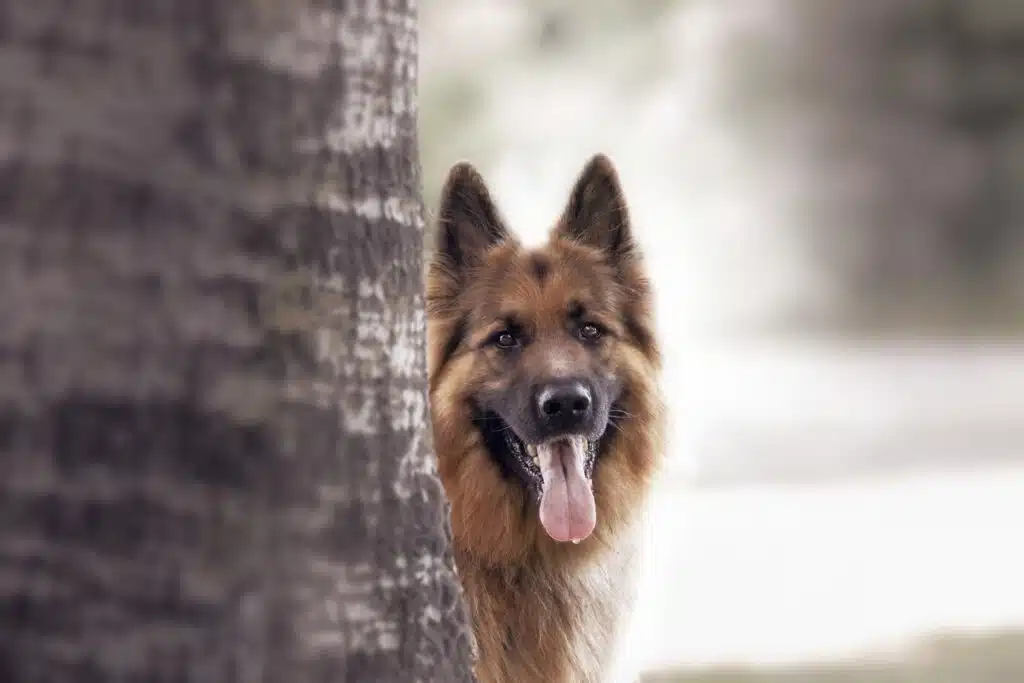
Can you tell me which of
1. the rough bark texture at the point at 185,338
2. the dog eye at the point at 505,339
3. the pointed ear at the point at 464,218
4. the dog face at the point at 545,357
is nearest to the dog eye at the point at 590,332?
the dog face at the point at 545,357

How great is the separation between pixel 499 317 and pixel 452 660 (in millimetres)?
2997

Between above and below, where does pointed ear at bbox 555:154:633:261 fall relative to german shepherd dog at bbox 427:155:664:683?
above

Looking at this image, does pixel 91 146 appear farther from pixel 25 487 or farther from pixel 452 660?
pixel 452 660

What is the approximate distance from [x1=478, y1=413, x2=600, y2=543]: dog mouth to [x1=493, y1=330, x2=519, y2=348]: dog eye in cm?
32

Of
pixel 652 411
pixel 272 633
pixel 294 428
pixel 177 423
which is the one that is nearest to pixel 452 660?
pixel 272 633

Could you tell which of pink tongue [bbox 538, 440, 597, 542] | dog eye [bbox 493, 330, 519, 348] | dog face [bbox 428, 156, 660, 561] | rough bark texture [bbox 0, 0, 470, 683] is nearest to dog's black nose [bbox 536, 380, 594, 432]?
dog face [bbox 428, 156, 660, 561]

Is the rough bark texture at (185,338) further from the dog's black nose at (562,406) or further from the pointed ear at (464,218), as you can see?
the pointed ear at (464,218)

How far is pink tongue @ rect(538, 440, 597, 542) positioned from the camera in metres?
5.18

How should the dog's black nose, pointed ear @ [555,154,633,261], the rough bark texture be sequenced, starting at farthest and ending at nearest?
pointed ear @ [555,154,633,261]
the dog's black nose
the rough bark texture

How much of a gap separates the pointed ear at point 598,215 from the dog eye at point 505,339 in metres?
0.66

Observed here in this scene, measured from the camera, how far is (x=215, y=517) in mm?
2029

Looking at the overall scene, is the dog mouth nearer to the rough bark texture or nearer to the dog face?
the dog face

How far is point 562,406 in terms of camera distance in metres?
5.02

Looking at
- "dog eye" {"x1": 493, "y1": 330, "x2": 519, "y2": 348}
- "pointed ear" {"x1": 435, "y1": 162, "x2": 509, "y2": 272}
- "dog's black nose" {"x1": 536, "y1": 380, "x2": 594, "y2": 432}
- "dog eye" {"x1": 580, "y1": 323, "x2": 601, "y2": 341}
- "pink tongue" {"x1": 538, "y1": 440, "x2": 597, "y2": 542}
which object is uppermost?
"pointed ear" {"x1": 435, "y1": 162, "x2": 509, "y2": 272}
